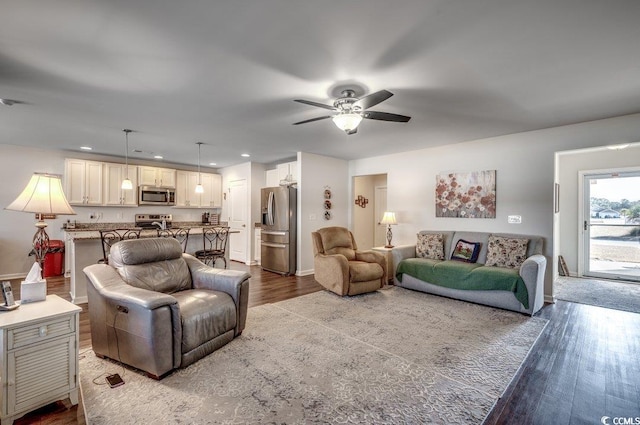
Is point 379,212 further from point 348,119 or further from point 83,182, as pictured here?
point 83,182

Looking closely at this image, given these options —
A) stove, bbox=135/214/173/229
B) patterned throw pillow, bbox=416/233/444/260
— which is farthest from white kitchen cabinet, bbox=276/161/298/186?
stove, bbox=135/214/173/229

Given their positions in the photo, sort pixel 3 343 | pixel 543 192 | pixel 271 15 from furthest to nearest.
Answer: pixel 543 192, pixel 271 15, pixel 3 343

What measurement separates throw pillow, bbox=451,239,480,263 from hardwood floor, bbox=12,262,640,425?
1.11 meters

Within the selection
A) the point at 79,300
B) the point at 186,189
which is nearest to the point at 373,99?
the point at 79,300

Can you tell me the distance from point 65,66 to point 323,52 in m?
2.21

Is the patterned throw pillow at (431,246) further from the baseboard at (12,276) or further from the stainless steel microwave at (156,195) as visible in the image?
the baseboard at (12,276)

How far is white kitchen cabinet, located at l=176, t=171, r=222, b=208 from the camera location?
736 centimetres

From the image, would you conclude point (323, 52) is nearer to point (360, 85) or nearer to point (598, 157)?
point (360, 85)

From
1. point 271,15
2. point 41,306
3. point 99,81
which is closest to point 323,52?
point 271,15

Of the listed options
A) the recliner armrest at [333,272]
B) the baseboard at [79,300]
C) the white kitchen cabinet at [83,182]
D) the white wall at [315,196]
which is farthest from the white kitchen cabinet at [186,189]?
the recliner armrest at [333,272]

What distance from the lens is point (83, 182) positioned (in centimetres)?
599

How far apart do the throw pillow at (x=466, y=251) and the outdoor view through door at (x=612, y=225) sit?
2907 millimetres

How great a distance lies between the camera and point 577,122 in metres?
3.96

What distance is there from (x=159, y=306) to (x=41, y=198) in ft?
3.95
